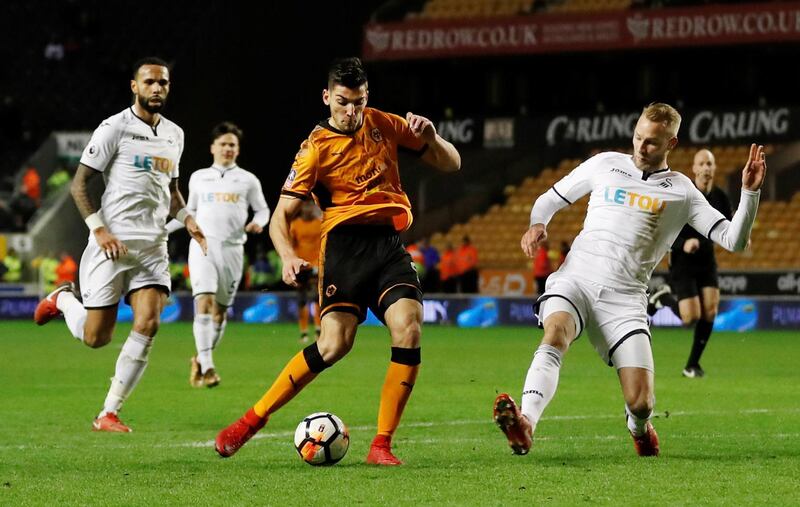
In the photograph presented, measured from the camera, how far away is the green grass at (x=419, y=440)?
19.8 feet

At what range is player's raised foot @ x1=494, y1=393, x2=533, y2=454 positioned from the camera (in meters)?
6.29

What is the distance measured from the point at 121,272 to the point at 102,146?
81 centimetres

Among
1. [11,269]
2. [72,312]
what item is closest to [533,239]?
[72,312]

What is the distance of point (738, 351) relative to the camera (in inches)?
676

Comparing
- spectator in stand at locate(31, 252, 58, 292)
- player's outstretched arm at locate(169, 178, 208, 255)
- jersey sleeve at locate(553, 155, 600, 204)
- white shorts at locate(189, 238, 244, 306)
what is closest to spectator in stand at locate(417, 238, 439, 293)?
spectator in stand at locate(31, 252, 58, 292)

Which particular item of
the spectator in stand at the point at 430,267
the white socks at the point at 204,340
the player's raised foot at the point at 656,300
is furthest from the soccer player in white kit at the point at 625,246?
the spectator in stand at the point at 430,267

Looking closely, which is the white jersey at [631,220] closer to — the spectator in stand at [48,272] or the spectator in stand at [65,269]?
the spectator in stand at [48,272]

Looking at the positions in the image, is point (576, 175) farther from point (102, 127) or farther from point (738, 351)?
point (738, 351)

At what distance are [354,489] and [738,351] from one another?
11.9 metres

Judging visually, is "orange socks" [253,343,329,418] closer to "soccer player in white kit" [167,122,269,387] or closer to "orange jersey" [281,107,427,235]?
"orange jersey" [281,107,427,235]

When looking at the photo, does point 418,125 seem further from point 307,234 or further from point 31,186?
point 31,186

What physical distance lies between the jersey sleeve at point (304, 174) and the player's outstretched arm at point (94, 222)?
6.34 ft

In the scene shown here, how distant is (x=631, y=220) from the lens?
23.4ft

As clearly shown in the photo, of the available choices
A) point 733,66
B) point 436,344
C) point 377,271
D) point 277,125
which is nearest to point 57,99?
point 277,125
